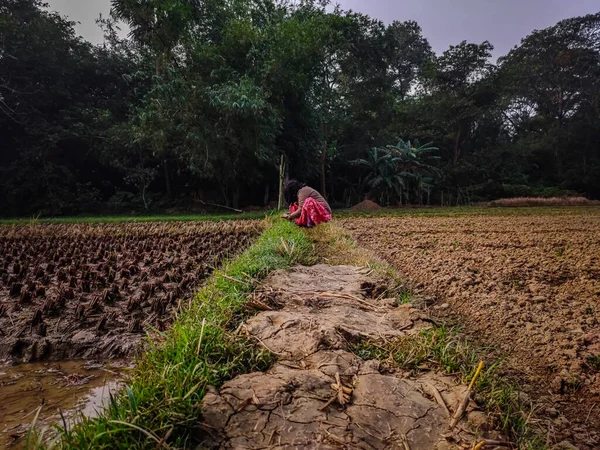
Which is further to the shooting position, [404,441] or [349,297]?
[349,297]

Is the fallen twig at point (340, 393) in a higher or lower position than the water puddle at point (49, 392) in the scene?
higher

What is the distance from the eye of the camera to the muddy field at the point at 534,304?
2.25m

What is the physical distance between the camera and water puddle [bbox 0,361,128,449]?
2.06 meters

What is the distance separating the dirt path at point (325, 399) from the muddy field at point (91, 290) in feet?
5.01

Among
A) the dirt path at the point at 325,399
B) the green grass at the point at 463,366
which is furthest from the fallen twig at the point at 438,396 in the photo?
the green grass at the point at 463,366

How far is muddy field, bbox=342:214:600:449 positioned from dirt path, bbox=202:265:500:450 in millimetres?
682

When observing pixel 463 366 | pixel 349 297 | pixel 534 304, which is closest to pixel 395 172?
pixel 534 304

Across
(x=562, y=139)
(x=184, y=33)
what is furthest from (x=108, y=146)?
(x=562, y=139)

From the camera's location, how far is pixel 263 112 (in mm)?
15086

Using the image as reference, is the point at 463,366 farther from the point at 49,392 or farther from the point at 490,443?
the point at 49,392

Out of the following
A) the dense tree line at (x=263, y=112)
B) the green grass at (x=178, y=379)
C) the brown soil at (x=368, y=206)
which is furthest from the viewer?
the brown soil at (x=368, y=206)

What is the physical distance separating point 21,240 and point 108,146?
34.7 ft

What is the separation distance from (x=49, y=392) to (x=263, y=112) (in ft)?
45.1

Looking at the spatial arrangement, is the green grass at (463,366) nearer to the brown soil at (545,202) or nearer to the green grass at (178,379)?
the green grass at (178,379)
